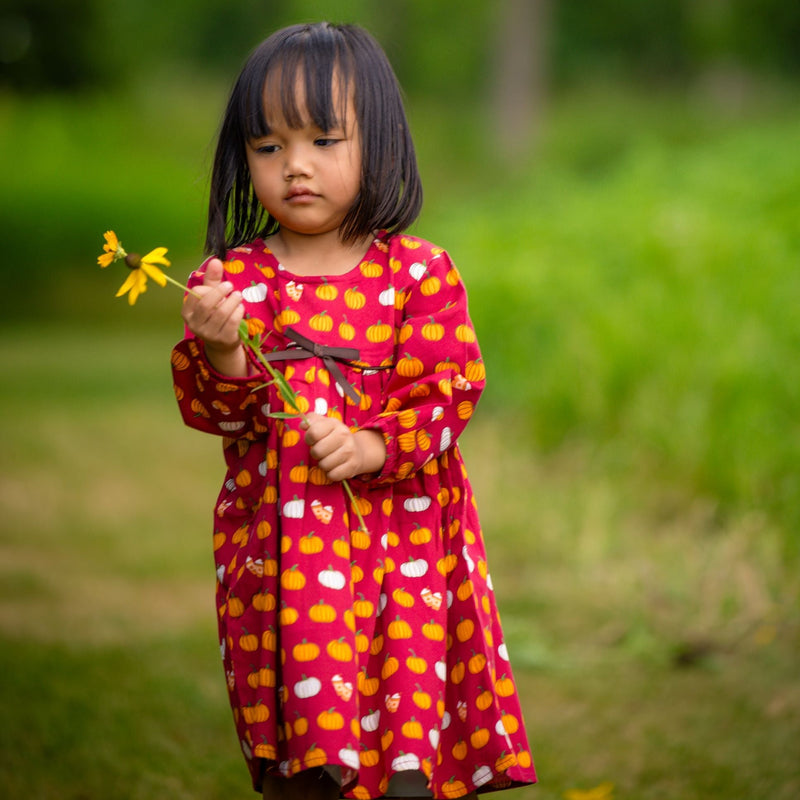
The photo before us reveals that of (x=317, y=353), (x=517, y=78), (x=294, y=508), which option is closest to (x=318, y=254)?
(x=317, y=353)

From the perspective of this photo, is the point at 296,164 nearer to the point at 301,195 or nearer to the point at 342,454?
the point at 301,195

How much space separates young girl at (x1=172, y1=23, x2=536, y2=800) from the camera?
1.94m

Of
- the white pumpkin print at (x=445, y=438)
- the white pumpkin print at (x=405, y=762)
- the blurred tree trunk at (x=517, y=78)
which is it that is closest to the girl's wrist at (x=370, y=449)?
the white pumpkin print at (x=445, y=438)

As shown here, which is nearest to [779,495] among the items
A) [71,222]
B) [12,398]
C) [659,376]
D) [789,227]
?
[659,376]

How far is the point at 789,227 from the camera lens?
19.2ft

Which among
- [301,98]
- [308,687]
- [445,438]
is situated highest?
[301,98]

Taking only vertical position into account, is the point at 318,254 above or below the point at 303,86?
below

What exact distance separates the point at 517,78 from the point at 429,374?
677 inches

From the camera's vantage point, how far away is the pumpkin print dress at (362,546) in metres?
1.94

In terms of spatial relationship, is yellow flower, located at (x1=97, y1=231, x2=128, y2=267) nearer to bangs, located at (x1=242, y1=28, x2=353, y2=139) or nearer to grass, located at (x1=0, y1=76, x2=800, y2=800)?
bangs, located at (x1=242, y1=28, x2=353, y2=139)

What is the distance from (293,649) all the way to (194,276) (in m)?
0.63

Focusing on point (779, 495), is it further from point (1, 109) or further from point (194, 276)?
point (1, 109)

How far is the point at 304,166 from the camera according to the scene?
2.00 metres

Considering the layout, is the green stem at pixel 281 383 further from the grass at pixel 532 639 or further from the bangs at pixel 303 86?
the grass at pixel 532 639
